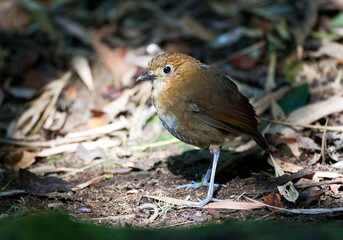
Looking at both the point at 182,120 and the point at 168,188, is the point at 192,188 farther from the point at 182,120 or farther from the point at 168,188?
the point at 182,120

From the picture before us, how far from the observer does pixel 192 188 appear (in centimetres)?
436

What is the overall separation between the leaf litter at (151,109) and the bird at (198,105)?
1.43 ft

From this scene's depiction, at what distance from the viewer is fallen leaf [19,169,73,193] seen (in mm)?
4262

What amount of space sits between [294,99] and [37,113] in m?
3.13

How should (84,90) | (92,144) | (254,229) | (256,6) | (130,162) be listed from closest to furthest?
1. (254,229)
2. (130,162)
3. (92,144)
4. (84,90)
5. (256,6)

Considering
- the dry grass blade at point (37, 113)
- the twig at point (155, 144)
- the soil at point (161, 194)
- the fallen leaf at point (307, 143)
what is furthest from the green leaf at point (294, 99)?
the dry grass blade at point (37, 113)

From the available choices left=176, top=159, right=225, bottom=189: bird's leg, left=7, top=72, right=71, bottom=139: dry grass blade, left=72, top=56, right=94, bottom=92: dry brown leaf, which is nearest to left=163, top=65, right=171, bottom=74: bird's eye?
left=176, top=159, right=225, bottom=189: bird's leg

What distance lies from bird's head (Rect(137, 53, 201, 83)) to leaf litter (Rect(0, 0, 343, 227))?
1002 mm

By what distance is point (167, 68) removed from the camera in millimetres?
4285

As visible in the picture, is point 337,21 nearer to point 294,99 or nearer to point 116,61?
point 294,99

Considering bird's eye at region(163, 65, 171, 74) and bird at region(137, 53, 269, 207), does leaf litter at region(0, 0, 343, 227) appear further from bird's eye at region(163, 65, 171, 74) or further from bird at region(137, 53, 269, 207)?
bird's eye at region(163, 65, 171, 74)

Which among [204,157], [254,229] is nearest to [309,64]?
[204,157]

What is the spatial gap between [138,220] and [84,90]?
298 cm

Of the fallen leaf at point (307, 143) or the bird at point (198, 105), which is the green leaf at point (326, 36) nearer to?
the fallen leaf at point (307, 143)
